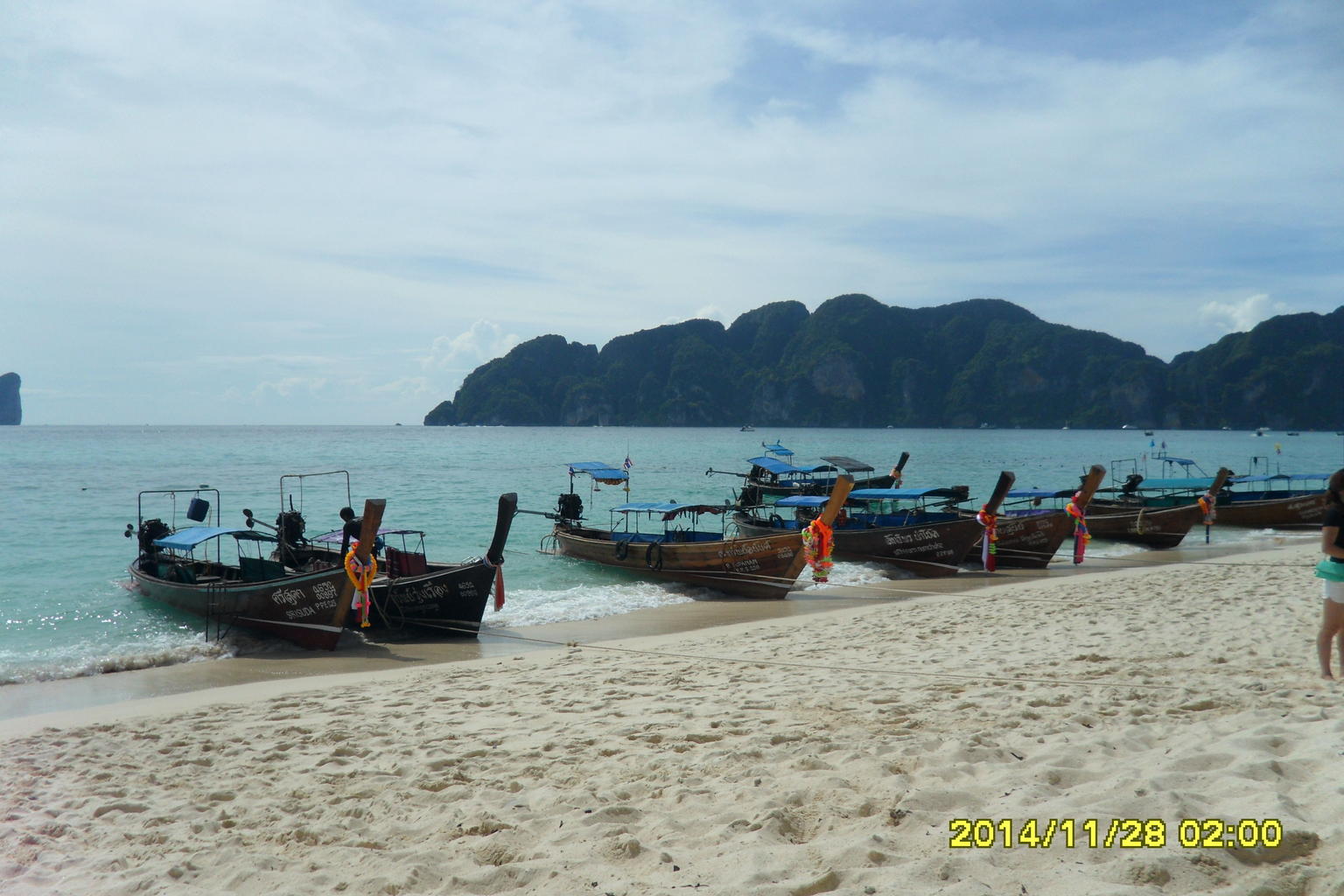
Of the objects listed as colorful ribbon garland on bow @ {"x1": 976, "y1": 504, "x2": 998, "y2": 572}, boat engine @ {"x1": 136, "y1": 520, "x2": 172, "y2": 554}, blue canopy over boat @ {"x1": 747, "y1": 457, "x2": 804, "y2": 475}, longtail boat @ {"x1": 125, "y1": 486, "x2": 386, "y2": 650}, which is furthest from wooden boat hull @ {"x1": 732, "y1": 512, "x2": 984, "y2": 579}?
boat engine @ {"x1": 136, "y1": 520, "x2": 172, "y2": 554}

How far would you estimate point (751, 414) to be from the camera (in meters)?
172

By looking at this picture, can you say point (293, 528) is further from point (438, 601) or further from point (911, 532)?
point (911, 532)

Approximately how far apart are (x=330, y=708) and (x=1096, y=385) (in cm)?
17221

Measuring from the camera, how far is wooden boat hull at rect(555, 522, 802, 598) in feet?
55.7

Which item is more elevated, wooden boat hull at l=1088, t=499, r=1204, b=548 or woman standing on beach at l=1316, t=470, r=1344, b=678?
woman standing on beach at l=1316, t=470, r=1344, b=678

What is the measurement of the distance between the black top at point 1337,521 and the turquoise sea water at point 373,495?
1151cm

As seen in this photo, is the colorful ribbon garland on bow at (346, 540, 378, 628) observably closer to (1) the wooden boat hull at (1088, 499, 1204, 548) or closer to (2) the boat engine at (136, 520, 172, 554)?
(2) the boat engine at (136, 520, 172, 554)

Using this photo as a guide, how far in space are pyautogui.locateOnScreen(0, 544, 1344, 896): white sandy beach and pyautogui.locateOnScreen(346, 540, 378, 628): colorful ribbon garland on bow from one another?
3219 mm

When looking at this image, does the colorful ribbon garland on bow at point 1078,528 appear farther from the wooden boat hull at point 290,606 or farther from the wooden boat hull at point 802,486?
the wooden boat hull at point 290,606

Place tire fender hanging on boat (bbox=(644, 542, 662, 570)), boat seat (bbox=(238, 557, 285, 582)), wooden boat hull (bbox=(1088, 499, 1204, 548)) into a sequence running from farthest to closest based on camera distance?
wooden boat hull (bbox=(1088, 499, 1204, 548)) → tire fender hanging on boat (bbox=(644, 542, 662, 570)) → boat seat (bbox=(238, 557, 285, 582))

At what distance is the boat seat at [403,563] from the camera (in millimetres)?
15531

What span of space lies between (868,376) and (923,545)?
152 m

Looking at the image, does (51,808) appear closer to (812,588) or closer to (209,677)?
(209,677)
